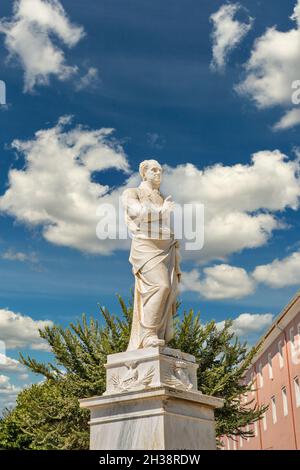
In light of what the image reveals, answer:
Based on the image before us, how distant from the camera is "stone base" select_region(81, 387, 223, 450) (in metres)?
6.55

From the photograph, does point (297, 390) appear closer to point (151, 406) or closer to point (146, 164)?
point (146, 164)

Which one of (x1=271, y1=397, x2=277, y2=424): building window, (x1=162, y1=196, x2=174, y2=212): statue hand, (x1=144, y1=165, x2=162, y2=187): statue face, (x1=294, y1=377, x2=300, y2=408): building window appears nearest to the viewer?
(x1=162, y1=196, x2=174, y2=212): statue hand

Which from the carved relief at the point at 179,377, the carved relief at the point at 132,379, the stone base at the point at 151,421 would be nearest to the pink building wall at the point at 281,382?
the carved relief at the point at 179,377

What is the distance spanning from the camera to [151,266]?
782cm

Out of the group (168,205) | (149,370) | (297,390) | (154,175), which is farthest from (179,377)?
(297,390)

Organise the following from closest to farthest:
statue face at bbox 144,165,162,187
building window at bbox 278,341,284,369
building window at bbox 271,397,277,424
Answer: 1. statue face at bbox 144,165,162,187
2. building window at bbox 278,341,284,369
3. building window at bbox 271,397,277,424

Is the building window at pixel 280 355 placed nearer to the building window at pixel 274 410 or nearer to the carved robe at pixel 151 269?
the building window at pixel 274 410

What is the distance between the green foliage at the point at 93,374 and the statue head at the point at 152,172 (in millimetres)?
15602

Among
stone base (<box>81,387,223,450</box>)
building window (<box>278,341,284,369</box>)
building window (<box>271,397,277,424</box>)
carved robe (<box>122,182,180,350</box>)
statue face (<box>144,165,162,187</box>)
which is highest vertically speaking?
building window (<box>278,341,284,369</box>)

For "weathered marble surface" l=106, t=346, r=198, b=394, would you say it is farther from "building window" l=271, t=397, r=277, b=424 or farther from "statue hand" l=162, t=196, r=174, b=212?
"building window" l=271, t=397, r=277, b=424

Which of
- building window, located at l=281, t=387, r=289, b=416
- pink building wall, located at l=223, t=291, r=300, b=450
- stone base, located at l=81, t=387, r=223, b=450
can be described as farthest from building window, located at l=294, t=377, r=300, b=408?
stone base, located at l=81, t=387, r=223, b=450

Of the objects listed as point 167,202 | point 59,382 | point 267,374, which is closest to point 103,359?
point 59,382

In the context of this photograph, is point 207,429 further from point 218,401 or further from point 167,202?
point 167,202
